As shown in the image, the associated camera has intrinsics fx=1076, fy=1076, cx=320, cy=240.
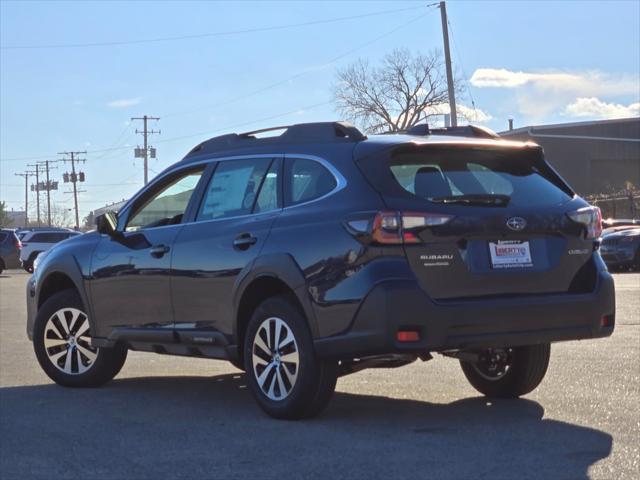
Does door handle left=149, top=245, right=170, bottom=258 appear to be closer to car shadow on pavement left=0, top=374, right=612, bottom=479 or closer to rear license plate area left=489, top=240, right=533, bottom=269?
car shadow on pavement left=0, top=374, right=612, bottom=479

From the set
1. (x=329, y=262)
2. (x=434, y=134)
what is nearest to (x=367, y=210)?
(x=329, y=262)

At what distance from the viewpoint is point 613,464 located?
5.17 metres

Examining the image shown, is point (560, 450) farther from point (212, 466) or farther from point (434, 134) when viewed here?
point (434, 134)

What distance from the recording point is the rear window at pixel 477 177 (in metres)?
6.32

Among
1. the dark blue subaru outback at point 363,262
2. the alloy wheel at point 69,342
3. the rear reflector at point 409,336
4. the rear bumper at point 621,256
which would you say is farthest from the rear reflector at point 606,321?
the rear bumper at point 621,256

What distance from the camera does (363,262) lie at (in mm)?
5996

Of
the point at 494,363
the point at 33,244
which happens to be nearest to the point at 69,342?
the point at 494,363

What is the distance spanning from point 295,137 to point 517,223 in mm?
1641

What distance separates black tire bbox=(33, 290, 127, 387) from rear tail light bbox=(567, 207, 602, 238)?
12.1 feet

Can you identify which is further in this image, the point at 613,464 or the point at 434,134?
the point at 434,134

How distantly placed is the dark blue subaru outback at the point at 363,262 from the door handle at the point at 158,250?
13 millimetres

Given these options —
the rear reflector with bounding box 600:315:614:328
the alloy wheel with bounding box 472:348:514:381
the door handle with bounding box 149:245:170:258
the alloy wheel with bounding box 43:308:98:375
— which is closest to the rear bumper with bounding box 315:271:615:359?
the rear reflector with bounding box 600:315:614:328

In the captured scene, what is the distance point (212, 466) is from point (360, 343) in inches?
45.2

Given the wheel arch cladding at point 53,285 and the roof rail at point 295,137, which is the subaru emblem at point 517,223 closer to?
the roof rail at point 295,137
